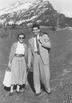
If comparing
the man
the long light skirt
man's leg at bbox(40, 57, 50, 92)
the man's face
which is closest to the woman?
the long light skirt

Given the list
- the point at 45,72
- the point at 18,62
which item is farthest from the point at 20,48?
the point at 45,72

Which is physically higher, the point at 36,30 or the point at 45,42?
the point at 36,30

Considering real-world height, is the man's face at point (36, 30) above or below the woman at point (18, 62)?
above

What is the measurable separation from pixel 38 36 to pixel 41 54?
562 millimetres

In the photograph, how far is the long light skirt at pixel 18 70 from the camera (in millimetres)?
8586

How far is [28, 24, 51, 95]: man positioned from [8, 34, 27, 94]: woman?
0.99 feet

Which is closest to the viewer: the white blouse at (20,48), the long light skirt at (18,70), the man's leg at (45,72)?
the man's leg at (45,72)

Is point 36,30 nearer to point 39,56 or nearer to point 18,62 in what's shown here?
point 39,56

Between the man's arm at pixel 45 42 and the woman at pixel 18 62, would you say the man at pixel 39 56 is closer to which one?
the man's arm at pixel 45 42

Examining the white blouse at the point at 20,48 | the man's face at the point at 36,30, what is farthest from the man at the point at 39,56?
the white blouse at the point at 20,48

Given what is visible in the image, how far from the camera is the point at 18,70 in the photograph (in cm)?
862

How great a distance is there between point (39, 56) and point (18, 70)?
90cm

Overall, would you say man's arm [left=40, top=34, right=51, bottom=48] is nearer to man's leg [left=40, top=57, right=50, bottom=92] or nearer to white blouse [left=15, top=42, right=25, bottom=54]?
man's leg [left=40, top=57, right=50, bottom=92]

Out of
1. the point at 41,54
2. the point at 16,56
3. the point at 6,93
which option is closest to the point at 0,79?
the point at 6,93
